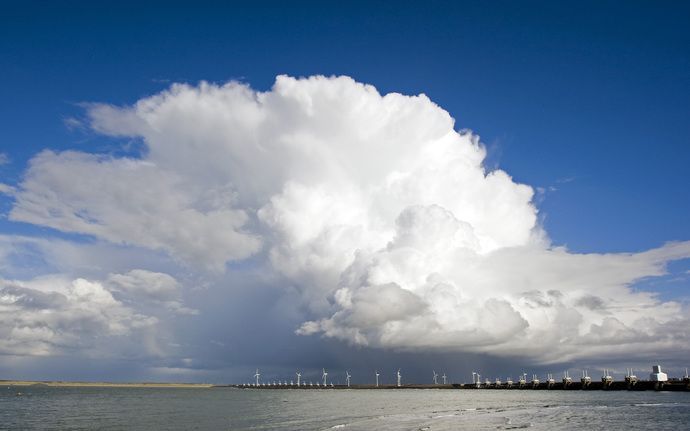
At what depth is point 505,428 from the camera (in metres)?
86.1

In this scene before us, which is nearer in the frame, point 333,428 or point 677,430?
point 677,430

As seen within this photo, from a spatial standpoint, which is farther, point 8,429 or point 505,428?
point 8,429

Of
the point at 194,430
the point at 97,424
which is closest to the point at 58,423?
the point at 97,424

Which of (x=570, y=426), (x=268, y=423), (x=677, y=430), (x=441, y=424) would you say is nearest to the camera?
(x=677, y=430)

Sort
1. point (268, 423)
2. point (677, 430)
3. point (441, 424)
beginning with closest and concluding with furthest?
point (677, 430), point (441, 424), point (268, 423)

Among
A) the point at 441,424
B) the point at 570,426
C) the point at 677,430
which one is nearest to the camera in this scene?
the point at 677,430

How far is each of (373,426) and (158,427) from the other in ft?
129

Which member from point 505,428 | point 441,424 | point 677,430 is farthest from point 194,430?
point 677,430

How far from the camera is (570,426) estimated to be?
294 feet

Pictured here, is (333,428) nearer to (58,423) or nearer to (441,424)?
(441,424)

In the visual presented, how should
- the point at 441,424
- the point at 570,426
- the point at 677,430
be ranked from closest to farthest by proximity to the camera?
the point at 677,430 → the point at 570,426 → the point at 441,424

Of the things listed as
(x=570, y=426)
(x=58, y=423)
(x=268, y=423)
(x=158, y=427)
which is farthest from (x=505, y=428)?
(x=58, y=423)

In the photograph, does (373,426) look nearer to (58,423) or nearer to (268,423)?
(268,423)

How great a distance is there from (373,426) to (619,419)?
158 ft
